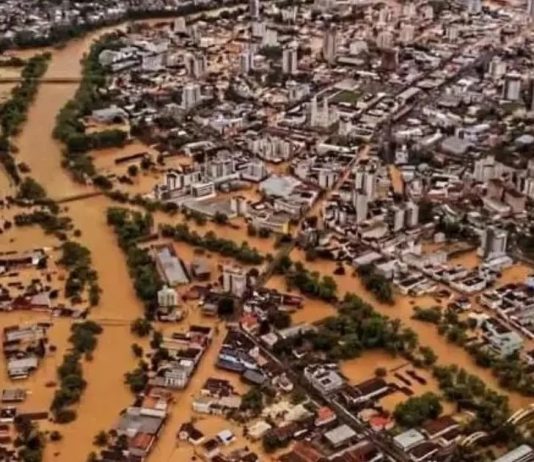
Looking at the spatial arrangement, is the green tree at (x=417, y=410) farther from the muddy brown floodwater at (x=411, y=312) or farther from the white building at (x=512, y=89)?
the white building at (x=512, y=89)

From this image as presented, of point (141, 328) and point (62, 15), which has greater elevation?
point (62, 15)

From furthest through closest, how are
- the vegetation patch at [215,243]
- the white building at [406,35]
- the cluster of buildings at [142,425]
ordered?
1. the white building at [406,35]
2. the vegetation patch at [215,243]
3. the cluster of buildings at [142,425]

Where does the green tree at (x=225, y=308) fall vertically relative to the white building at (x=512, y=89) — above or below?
below

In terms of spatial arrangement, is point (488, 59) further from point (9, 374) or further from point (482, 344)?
point (9, 374)

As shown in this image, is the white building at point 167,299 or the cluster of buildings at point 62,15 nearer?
the white building at point 167,299

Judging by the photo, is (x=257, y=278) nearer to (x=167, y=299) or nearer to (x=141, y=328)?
(x=167, y=299)

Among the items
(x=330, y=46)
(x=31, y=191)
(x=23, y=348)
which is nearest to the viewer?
(x=23, y=348)

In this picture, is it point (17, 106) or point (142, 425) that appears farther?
point (17, 106)

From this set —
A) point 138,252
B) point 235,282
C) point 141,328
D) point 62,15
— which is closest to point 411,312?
point 235,282

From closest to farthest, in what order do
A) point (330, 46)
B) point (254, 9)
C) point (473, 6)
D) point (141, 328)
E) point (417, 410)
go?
point (417, 410) < point (141, 328) < point (330, 46) < point (254, 9) < point (473, 6)

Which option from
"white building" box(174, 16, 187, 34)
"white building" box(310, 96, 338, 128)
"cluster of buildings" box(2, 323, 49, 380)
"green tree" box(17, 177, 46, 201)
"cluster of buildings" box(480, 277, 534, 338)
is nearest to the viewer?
"cluster of buildings" box(2, 323, 49, 380)

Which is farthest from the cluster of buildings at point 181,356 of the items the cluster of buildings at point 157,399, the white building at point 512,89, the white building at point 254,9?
the white building at point 254,9

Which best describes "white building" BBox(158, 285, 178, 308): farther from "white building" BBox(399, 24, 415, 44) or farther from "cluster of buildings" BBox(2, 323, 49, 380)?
"white building" BBox(399, 24, 415, 44)

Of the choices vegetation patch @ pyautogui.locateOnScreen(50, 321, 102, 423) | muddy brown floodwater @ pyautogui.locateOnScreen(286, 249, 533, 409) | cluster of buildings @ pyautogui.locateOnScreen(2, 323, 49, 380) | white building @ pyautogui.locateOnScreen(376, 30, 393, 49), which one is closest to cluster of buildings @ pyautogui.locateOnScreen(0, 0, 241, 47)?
white building @ pyautogui.locateOnScreen(376, 30, 393, 49)
